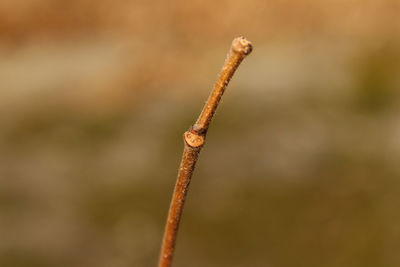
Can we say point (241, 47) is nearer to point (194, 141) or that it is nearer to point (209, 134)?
point (194, 141)

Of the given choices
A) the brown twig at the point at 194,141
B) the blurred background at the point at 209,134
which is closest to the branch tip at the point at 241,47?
the brown twig at the point at 194,141

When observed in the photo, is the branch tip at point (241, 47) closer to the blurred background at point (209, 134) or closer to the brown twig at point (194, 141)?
the brown twig at point (194, 141)

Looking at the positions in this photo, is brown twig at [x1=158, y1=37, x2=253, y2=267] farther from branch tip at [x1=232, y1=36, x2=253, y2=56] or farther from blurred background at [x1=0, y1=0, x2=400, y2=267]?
blurred background at [x1=0, y1=0, x2=400, y2=267]

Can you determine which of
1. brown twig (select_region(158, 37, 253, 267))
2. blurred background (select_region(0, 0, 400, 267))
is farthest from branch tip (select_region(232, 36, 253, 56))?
blurred background (select_region(0, 0, 400, 267))

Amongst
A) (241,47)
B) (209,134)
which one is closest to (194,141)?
(241,47)

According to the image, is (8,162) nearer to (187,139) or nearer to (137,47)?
(137,47)
